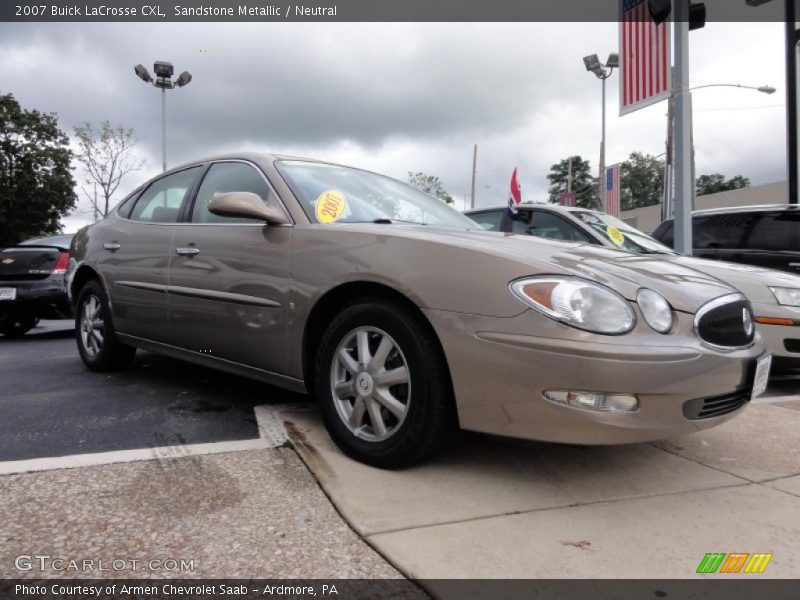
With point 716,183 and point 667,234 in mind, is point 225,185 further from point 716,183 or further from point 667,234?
point 716,183

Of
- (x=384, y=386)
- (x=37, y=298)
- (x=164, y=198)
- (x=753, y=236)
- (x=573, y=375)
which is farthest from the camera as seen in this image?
(x=37, y=298)

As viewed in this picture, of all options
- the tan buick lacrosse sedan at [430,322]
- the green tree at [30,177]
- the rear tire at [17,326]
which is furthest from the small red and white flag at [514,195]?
the green tree at [30,177]

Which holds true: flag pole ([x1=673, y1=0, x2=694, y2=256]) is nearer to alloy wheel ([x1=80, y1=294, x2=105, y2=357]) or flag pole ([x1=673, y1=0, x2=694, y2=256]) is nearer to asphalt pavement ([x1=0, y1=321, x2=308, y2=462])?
asphalt pavement ([x1=0, y1=321, x2=308, y2=462])

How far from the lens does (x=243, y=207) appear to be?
112 inches

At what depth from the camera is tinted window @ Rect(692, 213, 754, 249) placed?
6.34 m

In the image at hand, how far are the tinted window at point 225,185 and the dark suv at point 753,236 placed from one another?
5197 mm

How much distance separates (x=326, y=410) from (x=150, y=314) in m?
1.70

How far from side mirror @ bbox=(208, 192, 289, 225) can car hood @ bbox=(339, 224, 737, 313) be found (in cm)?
42

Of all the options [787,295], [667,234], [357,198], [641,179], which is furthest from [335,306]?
[641,179]

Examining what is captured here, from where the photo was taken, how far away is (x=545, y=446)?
9.20 ft

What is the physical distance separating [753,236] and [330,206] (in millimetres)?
5120

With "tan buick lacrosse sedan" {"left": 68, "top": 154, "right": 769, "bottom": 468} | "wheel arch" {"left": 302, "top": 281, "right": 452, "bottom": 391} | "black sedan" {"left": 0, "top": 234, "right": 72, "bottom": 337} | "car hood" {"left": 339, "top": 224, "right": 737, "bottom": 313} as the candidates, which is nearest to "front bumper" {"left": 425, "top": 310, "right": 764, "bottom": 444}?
"tan buick lacrosse sedan" {"left": 68, "top": 154, "right": 769, "bottom": 468}

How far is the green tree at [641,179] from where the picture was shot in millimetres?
66875

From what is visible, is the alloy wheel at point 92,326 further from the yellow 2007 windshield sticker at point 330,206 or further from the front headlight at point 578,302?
the front headlight at point 578,302
